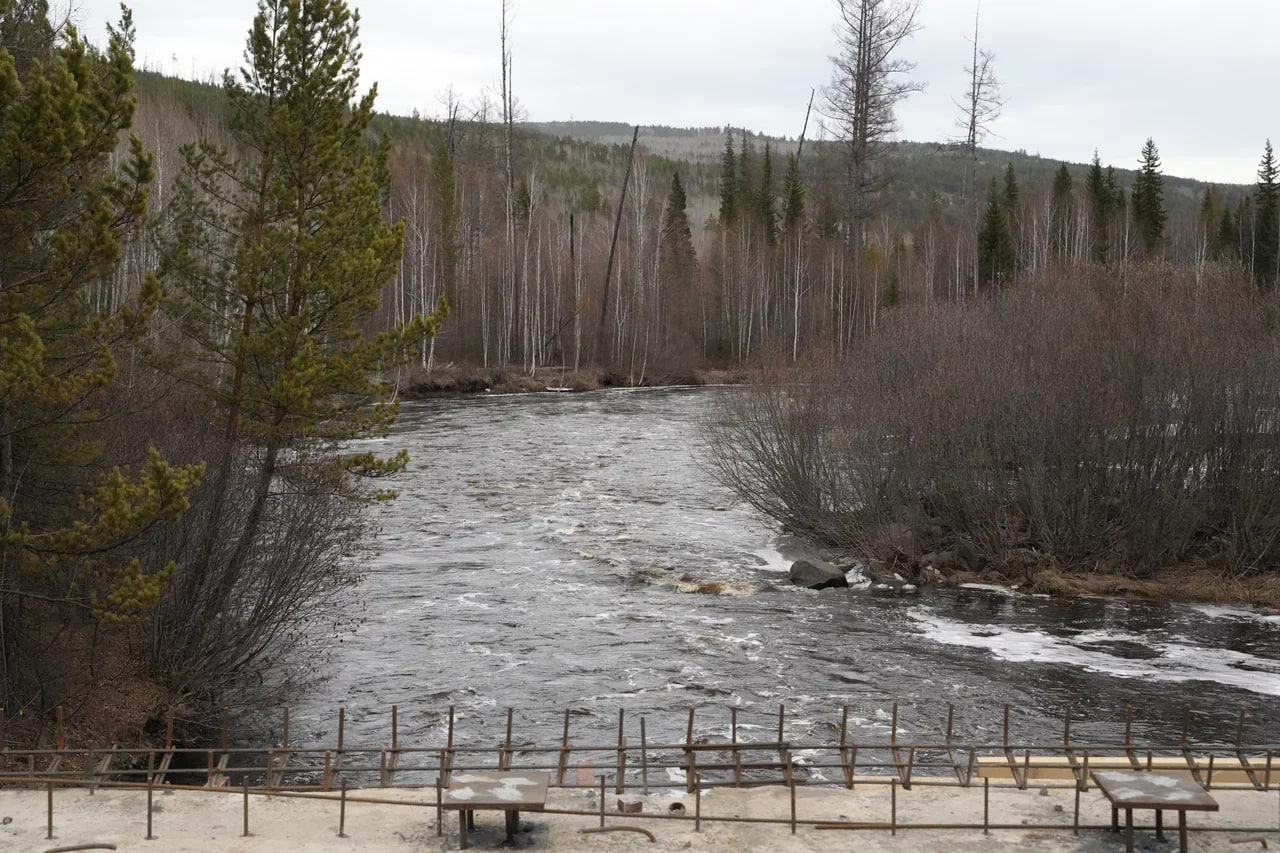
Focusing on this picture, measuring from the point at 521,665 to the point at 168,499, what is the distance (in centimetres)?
703

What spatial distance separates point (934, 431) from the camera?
2284cm

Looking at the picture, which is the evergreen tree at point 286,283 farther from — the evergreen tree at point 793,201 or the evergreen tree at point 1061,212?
the evergreen tree at point 793,201

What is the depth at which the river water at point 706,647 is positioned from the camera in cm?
1422

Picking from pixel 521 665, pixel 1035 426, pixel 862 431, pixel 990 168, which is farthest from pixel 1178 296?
pixel 990 168

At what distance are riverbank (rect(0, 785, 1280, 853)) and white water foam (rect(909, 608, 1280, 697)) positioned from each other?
291 inches

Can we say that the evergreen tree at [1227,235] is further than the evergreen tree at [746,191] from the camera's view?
No

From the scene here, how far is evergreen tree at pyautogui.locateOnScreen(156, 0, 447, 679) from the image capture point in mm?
14984

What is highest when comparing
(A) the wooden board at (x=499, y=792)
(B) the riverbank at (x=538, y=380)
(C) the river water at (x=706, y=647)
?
(B) the riverbank at (x=538, y=380)

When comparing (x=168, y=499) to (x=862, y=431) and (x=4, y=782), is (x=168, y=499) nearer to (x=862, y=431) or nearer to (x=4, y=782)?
(x=4, y=782)

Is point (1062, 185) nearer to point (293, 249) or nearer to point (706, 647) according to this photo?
point (706, 647)

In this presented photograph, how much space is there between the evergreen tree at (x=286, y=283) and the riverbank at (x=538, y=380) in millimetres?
33734

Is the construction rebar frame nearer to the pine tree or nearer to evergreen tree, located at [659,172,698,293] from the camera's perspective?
evergreen tree, located at [659,172,698,293]

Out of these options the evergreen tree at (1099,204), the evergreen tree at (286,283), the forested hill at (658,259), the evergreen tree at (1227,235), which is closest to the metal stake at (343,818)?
the evergreen tree at (286,283)

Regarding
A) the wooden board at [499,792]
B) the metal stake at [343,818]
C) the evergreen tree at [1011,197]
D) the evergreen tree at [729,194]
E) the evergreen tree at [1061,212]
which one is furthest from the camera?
the evergreen tree at [729,194]
